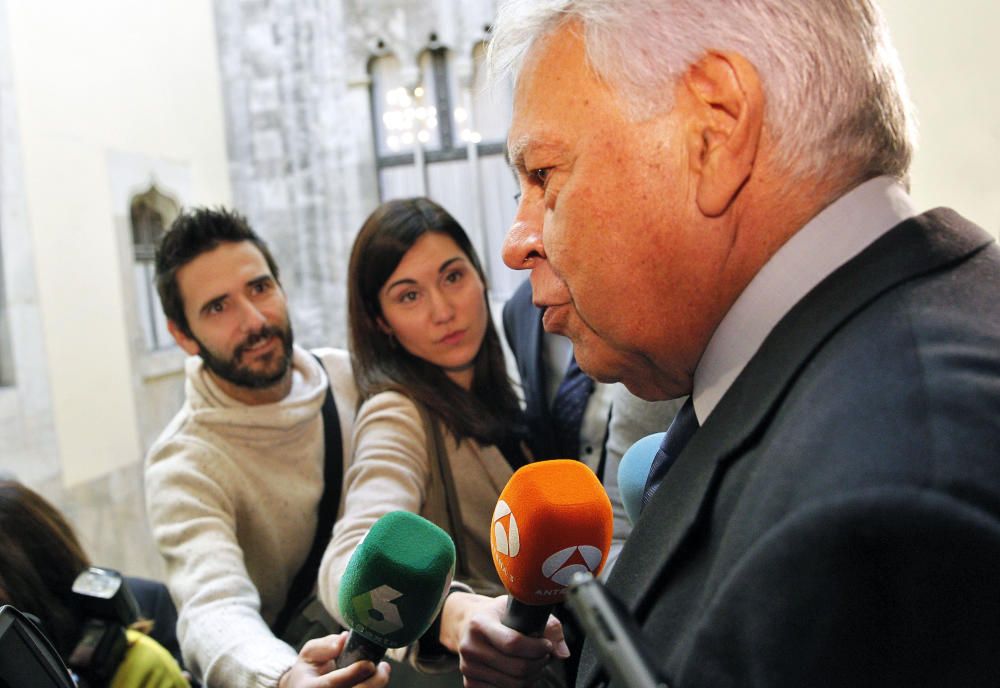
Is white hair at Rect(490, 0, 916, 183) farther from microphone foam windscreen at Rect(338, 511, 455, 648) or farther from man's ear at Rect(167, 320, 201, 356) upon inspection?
man's ear at Rect(167, 320, 201, 356)

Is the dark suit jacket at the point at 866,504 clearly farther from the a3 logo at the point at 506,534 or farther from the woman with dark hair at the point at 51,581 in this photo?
the woman with dark hair at the point at 51,581

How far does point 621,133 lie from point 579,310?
0.49 ft

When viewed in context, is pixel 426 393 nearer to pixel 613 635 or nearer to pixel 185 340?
pixel 185 340

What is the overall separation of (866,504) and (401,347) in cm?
116

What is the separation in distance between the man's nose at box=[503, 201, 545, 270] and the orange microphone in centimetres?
21

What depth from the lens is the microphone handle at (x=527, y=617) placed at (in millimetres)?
855

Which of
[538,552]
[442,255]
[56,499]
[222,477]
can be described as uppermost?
[442,255]

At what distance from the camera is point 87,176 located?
4984 millimetres

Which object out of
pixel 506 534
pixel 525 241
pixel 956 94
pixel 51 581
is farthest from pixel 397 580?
pixel 956 94

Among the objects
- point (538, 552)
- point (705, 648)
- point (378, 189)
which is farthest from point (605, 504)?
point (378, 189)

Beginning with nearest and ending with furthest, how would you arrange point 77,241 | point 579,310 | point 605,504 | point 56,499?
point 579,310
point 605,504
point 56,499
point 77,241

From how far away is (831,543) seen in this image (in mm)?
438

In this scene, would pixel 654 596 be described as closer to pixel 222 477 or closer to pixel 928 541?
→ pixel 928 541

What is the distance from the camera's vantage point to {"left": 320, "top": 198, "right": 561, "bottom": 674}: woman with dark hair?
1275mm
